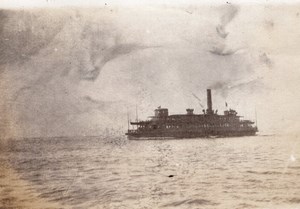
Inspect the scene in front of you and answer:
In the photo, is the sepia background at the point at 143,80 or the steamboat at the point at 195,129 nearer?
the sepia background at the point at 143,80

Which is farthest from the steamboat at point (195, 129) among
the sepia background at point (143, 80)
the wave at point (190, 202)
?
the wave at point (190, 202)

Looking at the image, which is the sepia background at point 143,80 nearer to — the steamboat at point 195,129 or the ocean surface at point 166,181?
the ocean surface at point 166,181

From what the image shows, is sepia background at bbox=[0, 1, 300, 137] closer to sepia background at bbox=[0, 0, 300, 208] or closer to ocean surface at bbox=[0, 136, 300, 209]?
sepia background at bbox=[0, 0, 300, 208]

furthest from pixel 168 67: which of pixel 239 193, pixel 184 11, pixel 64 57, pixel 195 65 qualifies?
pixel 239 193

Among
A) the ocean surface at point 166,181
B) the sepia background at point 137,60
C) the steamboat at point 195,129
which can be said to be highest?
the sepia background at point 137,60

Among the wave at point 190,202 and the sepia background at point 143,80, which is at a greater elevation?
the sepia background at point 143,80

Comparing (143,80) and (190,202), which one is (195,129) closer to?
(143,80)

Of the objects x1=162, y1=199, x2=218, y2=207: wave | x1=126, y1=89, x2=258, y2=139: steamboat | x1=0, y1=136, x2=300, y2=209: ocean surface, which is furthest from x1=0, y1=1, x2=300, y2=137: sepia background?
x1=126, y1=89, x2=258, y2=139: steamboat

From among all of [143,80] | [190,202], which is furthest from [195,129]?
→ [190,202]

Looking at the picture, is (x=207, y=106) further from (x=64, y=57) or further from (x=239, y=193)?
(x=64, y=57)
